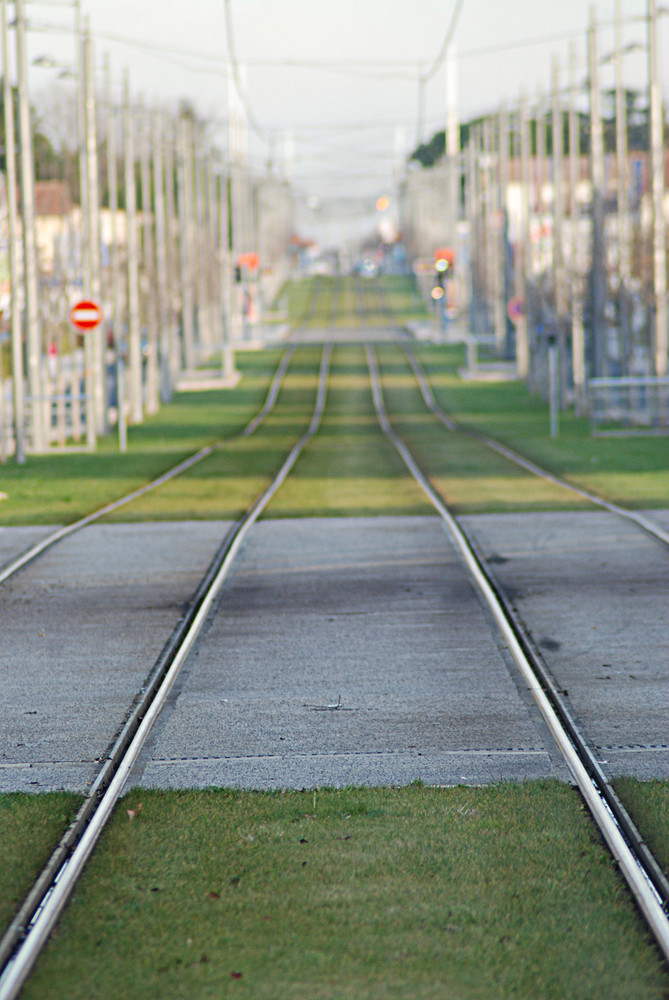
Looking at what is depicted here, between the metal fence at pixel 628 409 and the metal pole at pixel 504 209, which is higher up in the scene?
the metal pole at pixel 504 209

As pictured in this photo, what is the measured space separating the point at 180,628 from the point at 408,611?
198 cm

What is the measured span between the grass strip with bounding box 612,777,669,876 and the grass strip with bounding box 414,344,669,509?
1353 cm

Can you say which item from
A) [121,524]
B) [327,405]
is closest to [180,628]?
[121,524]

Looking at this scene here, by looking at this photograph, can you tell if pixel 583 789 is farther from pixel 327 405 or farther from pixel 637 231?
pixel 327 405

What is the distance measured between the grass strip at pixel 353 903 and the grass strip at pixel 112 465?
1335 centimetres

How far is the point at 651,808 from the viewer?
679 cm

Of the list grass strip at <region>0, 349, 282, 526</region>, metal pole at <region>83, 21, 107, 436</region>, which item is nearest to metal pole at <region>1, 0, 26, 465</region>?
grass strip at <region>0, 349, 282, 526</region>

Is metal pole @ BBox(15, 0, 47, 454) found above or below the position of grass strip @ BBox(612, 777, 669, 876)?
above

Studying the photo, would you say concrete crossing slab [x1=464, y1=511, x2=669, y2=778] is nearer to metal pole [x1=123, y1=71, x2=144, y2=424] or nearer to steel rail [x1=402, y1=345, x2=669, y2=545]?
steel rail [x1=402, y1=345, x2=669, y2=545]

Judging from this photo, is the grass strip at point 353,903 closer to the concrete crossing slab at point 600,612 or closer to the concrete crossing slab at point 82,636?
the concrete crossing slab at point 82,636

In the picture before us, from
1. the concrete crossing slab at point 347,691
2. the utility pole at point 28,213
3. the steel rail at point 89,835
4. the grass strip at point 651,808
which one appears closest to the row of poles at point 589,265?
the utility pole at point 28,213

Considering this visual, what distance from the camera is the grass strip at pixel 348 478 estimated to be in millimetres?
20859

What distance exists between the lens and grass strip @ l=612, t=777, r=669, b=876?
6.30m

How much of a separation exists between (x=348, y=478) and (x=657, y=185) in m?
14.0
